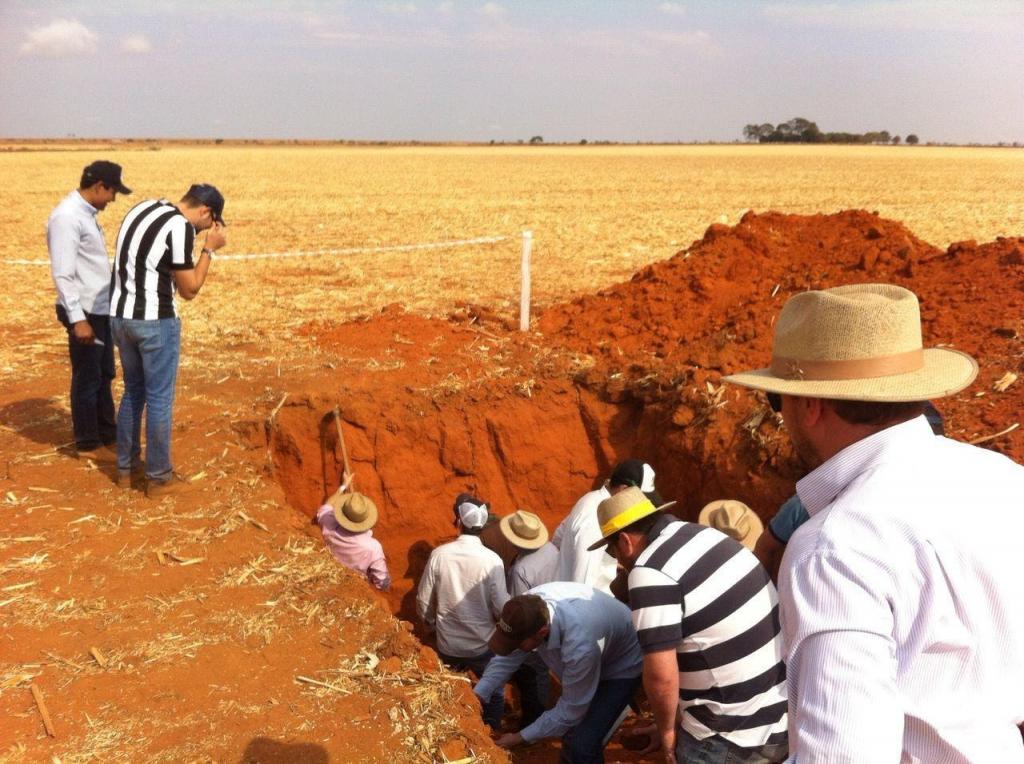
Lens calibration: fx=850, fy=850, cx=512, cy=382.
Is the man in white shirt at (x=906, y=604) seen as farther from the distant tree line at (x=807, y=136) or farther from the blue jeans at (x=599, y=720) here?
the distant tree line at (x=807, y=136)

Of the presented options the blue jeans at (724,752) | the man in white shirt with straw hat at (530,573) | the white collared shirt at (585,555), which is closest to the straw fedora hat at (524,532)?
the man in white shirt with straw hat at (530,573)

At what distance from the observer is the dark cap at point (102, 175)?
21.1 ft

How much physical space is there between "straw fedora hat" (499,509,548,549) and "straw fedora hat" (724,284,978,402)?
425cm

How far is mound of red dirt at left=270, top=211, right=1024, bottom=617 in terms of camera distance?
24.0 feet

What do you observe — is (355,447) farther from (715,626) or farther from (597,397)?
(715,626)

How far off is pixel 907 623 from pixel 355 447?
670 cm

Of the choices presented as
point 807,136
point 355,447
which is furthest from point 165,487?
point 807,136

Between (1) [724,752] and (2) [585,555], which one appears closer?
(1) [724,752]

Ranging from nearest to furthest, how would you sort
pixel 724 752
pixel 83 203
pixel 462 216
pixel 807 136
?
1. pixel 724 752
2. pixel 83 203
3. pixel 462 216
4. pixel 807 136

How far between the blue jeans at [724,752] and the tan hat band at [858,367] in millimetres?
2243

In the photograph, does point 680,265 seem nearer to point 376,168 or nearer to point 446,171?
point 446,171

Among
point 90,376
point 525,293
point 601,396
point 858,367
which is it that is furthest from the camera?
point 525,293

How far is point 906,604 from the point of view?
1608mm

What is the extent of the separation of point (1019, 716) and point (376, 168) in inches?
2055
